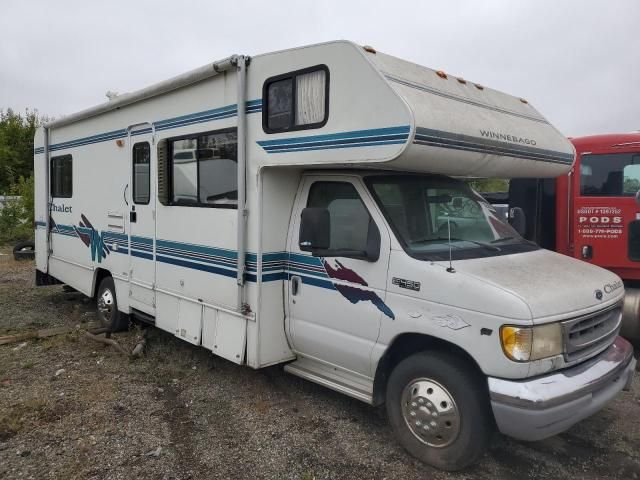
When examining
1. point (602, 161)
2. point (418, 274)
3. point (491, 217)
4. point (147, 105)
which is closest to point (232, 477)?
point (418, 274)

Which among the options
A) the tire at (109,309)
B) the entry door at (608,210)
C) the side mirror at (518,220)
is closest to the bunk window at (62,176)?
the tire at (109,309)

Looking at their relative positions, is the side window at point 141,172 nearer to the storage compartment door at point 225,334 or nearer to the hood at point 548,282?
the storage compartment door at point 225,334

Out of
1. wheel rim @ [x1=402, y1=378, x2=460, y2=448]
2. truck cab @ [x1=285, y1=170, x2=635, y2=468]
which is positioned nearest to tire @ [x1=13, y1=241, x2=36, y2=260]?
truck cab @ [x1=285, y1=170, x2=635, y2=468]

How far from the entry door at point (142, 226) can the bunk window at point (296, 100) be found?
205 cm

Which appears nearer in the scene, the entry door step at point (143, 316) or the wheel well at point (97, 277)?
the entry door step at point (143, 316)

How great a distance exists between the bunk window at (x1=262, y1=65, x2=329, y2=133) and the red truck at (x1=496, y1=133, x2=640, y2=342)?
11.9ft

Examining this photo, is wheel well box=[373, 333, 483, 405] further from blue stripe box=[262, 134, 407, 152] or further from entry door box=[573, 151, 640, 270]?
entry door box=[573, 151, 640, 270]

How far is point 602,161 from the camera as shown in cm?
675

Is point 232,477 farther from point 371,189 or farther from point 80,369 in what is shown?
point 80,369

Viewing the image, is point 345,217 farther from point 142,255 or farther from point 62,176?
point 62,176

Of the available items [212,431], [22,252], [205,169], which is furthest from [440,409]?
[22,252]

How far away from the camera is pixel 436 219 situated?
14.1 ft

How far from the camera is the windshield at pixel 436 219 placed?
4.08 meters

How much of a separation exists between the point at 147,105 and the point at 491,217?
395 cm
